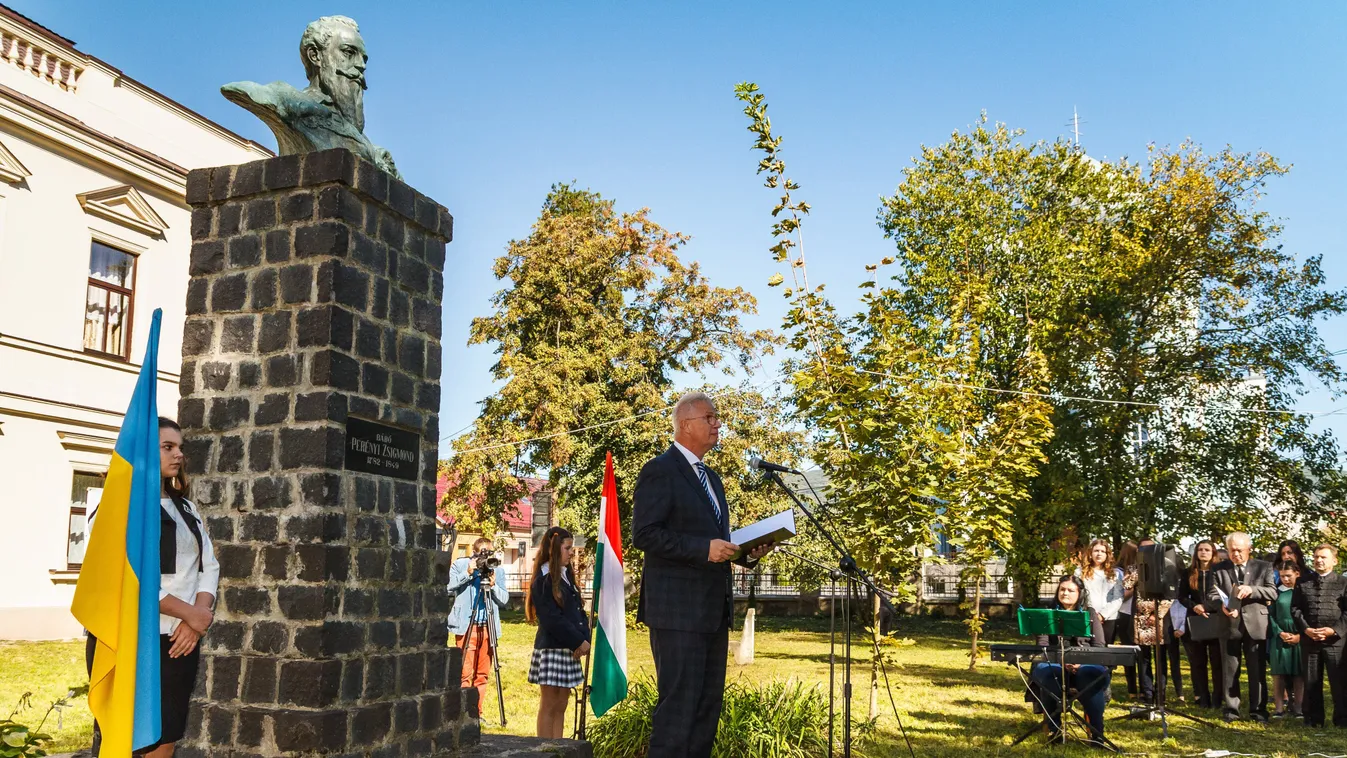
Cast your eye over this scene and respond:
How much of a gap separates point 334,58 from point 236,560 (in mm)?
2902

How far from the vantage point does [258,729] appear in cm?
521

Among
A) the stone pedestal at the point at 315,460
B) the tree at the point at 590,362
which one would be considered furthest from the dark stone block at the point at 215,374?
the tree at the point at 590,362

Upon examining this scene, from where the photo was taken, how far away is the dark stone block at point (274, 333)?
5.55 m

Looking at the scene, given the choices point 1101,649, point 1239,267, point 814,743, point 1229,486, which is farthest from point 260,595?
point 1239,267

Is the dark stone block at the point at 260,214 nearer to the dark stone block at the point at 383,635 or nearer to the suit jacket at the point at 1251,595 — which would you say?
the dark stone block at the point at 383,635

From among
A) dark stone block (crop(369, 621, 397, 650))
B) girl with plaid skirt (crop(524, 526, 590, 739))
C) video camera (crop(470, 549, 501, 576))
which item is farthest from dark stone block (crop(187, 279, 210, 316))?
video camera (crop(470, 549, 501, 576))

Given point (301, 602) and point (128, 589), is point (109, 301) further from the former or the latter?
point (128, 589)

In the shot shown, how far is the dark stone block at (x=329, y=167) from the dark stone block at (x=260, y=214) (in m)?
0.27

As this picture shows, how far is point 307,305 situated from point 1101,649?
23.8ft

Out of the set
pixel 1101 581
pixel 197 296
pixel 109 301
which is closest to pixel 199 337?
pixel 197 296

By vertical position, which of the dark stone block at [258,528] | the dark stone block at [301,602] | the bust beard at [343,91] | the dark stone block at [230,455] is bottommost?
the dark stone block at [301,602]

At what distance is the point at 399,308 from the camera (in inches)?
235

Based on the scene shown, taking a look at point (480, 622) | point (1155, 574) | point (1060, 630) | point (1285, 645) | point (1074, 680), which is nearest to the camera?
point (1060, 630)

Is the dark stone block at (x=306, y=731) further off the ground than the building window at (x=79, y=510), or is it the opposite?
the building window at (x=79, y=510)
